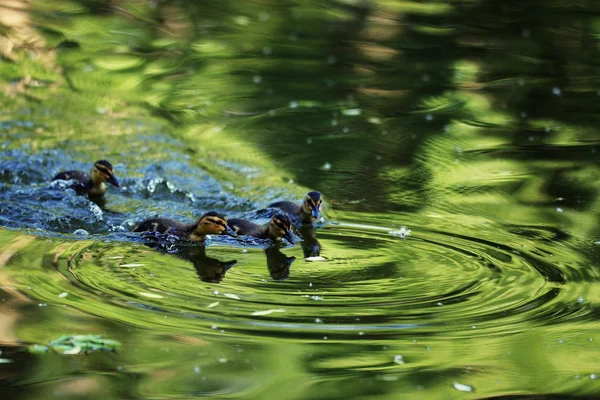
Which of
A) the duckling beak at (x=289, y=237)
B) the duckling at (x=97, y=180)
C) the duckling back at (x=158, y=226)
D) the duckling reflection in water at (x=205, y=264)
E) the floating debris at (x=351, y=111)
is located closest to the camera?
the duckling reflection in water at (x=205, y=264)

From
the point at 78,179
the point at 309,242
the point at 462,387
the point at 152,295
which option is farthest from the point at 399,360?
the point at 78,179

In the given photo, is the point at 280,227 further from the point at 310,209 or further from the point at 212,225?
the point at 212,225

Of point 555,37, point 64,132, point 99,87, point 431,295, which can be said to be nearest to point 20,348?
point 431,295

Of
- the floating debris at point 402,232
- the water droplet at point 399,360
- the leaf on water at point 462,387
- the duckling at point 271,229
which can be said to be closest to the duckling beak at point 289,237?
the duckling at point 271,229

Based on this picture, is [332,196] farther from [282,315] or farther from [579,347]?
[579,347]

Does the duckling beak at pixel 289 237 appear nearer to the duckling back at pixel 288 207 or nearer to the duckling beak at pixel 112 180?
the duckling back at pixel 288 207

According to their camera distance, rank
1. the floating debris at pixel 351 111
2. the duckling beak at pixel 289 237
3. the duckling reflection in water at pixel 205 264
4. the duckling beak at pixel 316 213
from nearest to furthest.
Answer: the duckling reflection in water at pixel 205 264 → the duckling beak at pixel 289 237 → the duckling beak at pixel 316 213 → the floating debris at pixel 351 111

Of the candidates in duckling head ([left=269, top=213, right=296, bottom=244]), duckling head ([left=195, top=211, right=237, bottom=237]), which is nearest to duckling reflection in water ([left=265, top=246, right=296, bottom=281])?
duckling head ([left=269, top=213, right=296, bottom=244])
